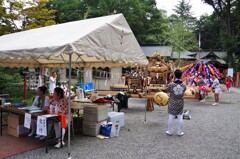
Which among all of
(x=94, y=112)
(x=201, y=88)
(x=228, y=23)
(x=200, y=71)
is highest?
(x=228, y=23)

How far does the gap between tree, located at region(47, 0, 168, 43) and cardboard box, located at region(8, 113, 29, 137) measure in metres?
19.8

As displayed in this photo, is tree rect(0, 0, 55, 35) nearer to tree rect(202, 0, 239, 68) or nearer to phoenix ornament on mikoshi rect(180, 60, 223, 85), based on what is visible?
phoenix ornament on mikoshi rect(180, 60, 223, 85)

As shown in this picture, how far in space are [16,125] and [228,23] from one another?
115ft

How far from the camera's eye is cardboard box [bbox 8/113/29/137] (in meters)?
6.25

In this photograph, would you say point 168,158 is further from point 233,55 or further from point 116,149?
point 233,55

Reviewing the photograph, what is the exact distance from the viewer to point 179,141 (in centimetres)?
617

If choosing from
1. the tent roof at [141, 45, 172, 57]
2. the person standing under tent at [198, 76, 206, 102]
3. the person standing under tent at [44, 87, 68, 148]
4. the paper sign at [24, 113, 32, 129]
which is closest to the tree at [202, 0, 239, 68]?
the tent roof at [141, 45, 172, 57]

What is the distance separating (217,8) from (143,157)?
35.5 metres

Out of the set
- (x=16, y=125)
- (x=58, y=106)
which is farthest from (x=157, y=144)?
(x=16, y=125)

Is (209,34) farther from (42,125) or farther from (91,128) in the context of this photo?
(42,125)

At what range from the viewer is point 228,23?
34969 millimetres

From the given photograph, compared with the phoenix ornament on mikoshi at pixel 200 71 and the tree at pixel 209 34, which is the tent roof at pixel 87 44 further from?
the tree at pixel 209 34

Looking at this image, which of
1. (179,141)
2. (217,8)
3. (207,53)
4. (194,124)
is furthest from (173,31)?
(179,141)

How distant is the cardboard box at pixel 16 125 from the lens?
625 cm
